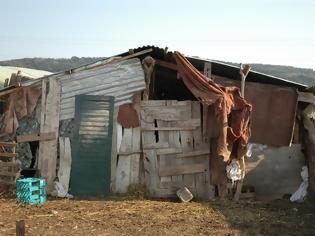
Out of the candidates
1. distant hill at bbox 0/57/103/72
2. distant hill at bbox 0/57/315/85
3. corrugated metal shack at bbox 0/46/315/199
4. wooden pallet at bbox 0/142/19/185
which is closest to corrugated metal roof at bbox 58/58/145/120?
corrugated metal shack at bbox 0/46/315/199

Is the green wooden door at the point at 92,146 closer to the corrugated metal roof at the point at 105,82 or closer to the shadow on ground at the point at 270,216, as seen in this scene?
the corrugated metal roof at the point at 105,82

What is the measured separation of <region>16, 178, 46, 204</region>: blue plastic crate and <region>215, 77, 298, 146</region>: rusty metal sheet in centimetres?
480

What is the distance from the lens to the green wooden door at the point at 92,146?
35.0 feet

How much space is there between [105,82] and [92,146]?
153cm

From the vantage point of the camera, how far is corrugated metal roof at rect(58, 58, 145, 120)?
10.7 meters

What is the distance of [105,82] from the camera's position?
35.3 feet

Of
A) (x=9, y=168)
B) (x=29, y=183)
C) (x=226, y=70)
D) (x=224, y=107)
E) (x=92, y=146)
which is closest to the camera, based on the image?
(x=29, y=183)

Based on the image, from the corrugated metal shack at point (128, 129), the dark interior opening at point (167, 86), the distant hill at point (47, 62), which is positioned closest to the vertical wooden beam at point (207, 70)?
the corrugated metal shack at point (128, 129)

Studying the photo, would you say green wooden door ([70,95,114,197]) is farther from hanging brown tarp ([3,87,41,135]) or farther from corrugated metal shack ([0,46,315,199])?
hanging brown tarp ([3,87,41,135])

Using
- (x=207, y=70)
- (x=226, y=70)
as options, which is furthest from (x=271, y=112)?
(x=207, y=70)

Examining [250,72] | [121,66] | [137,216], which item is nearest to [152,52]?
[121,66]

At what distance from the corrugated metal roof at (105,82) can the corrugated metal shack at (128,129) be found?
2 cm

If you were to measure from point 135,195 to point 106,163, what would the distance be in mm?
1007

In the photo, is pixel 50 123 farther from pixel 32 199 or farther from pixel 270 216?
pixel 270 216
